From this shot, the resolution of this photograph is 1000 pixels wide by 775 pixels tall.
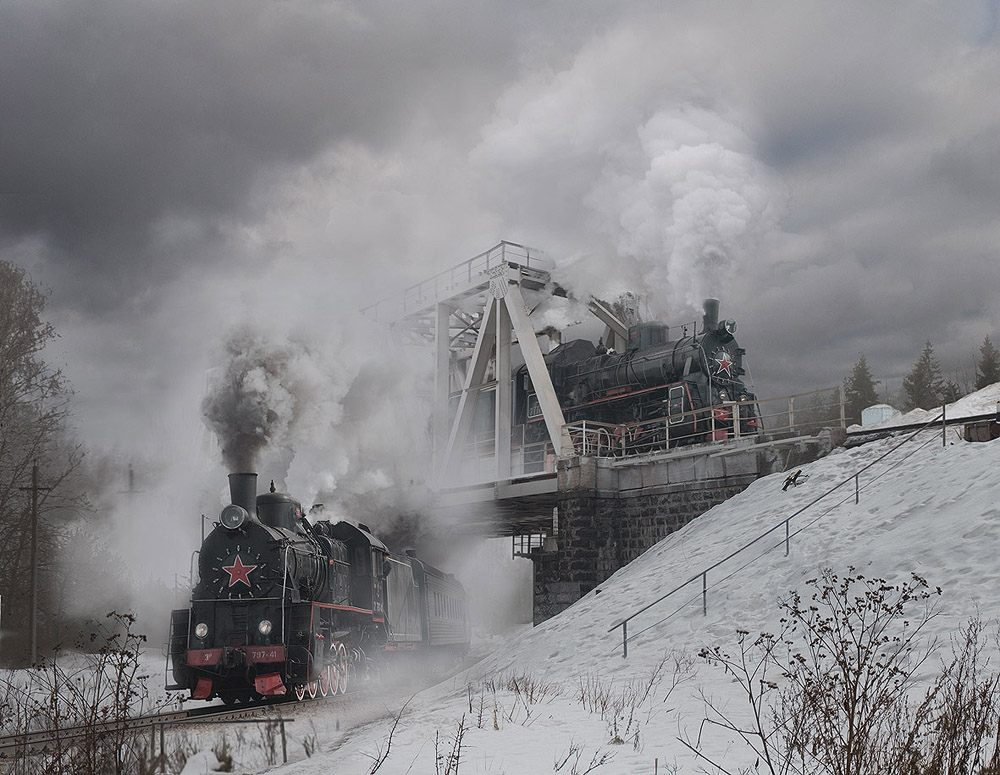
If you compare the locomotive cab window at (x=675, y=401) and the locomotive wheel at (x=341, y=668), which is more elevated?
the locomotive cab window at (x=675, y=401)

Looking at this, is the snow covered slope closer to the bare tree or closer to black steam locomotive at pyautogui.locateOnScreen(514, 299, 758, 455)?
black steam locomotive at pyautogui.locateOnScreen(514, 299, 758, 455)

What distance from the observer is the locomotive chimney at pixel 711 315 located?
2322 centimetres

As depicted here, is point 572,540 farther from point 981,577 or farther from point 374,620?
point 981,577

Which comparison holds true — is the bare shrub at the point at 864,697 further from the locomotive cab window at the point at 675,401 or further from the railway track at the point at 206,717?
the locomotive cab window at the point at 675,401

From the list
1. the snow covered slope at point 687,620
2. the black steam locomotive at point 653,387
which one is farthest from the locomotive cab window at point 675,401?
the snow covered slope at point 687,620

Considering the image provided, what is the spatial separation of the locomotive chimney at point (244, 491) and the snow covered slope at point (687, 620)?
4.10 meters

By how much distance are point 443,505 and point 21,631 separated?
12519mm

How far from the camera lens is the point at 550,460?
25125 mm

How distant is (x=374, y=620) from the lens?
16.4m

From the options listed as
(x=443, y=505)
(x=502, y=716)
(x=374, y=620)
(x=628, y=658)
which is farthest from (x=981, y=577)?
(x=443, y=505)

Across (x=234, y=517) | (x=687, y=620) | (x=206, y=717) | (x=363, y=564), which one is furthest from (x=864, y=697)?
(x=363, y=564)

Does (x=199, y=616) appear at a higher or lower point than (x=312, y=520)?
lower

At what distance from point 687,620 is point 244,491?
7.44 meters

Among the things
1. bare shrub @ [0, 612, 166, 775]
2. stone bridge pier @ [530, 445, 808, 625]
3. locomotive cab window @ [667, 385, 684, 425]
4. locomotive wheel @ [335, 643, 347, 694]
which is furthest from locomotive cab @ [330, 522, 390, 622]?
locomotive cab window @ [667, 385, 684, 425]
